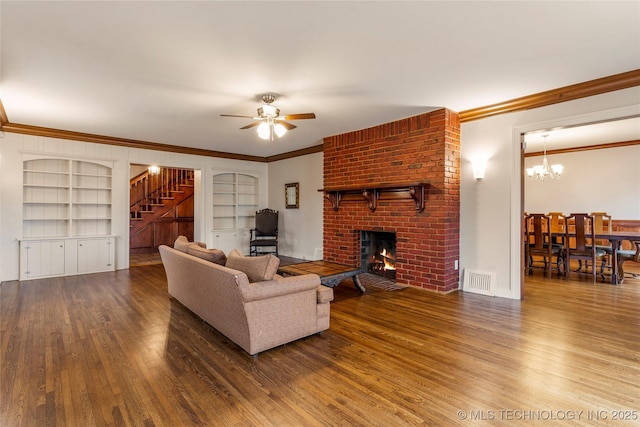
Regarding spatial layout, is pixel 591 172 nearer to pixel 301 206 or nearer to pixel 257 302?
pixel 301 206

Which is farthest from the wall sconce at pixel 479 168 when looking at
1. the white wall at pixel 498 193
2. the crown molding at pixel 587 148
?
the crown molding at pixel 587 148

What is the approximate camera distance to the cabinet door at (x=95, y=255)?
5.71 meters

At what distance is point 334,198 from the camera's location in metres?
5.90

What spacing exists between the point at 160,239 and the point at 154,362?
6.79 metres

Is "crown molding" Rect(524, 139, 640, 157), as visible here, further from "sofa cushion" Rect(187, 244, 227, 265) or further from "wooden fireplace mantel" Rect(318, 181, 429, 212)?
"sofa cushion" Rect(187, 244, 227, 265)

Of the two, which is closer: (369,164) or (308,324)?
(308,324)

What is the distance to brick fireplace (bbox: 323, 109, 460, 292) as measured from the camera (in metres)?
4.43

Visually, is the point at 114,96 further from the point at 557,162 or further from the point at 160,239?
the point at 557,162

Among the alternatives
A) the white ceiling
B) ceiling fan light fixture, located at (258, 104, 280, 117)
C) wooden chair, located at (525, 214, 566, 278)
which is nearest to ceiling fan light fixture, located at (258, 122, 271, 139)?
ceiling fan light fixture, located at (258, 104, 280, 117)

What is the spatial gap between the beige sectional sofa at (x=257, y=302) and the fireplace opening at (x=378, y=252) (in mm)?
2726

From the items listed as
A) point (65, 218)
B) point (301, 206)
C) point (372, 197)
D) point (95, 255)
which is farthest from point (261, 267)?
point (65, 218)

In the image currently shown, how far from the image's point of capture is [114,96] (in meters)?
3.87

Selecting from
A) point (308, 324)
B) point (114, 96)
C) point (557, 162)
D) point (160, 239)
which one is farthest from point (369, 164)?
point (160, 239)

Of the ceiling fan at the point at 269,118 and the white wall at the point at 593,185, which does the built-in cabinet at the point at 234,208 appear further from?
the white wall at the point at 593,185
